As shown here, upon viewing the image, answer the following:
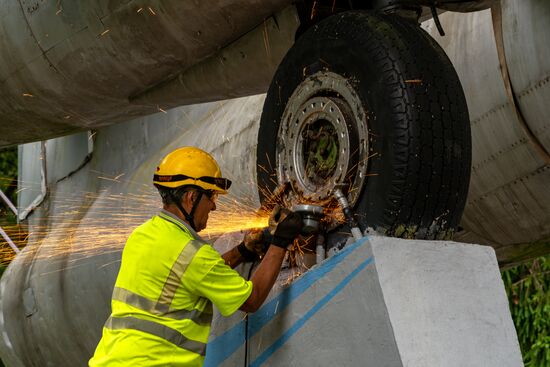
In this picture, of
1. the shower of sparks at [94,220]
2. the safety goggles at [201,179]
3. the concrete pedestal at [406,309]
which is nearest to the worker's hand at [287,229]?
the concrete pedestal at [406,309]

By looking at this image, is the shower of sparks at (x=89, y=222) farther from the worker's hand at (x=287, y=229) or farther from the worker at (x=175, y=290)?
the worker's hand at (x=287, y=229)

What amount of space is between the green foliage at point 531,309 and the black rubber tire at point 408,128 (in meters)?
10.0

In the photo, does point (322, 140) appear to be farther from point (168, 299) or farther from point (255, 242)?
point (168, 299)

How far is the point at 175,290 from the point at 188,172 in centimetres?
49

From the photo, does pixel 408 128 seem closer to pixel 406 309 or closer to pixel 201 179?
pixel 406 309

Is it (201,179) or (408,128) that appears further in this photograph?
(201,179)

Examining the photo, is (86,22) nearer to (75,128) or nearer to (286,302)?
(75,128)

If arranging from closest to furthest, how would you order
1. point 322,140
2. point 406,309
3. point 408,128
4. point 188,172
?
1. point 406,309
2. point 408,128
3. point 188,172
4. point 322,140

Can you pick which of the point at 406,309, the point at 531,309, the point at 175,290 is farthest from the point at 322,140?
the point at 531,309

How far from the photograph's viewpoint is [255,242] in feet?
12.6

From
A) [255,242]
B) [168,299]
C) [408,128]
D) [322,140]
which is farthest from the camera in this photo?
[255,242]

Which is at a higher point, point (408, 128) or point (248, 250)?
point (408, 128)

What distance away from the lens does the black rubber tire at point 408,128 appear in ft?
10.7

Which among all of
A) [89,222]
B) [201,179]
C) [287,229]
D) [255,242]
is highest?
[201,179]
